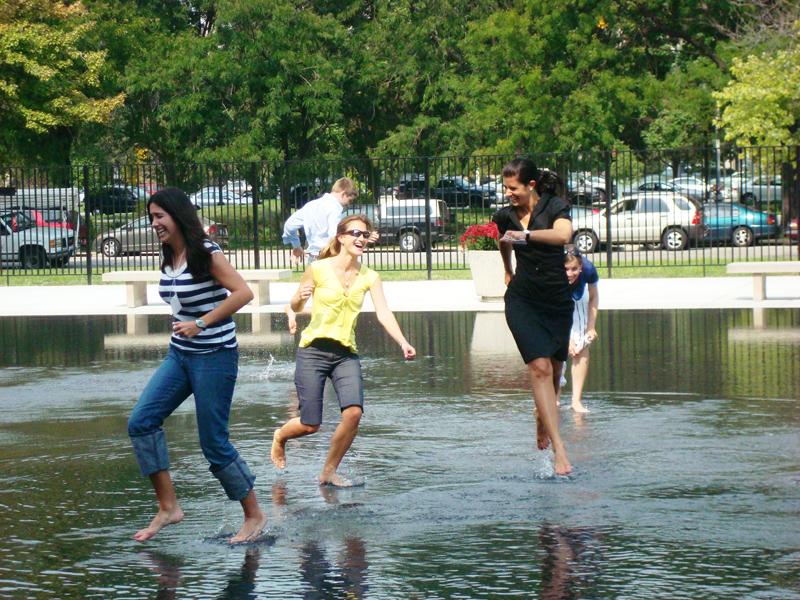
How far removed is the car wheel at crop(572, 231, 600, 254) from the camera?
2819 centimetres

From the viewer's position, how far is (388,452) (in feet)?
30.2

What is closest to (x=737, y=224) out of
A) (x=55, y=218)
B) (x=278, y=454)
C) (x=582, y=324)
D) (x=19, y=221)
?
(x=55, y=218)

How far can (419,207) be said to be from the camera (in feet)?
90.3

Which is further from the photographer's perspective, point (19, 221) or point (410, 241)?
point (19, 221)

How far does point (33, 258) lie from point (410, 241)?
7756 mm

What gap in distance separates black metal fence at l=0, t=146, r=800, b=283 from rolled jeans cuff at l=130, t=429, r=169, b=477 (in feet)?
64.5

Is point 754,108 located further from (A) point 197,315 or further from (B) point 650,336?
(A) point 197,315

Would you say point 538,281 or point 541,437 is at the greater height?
point 538,281

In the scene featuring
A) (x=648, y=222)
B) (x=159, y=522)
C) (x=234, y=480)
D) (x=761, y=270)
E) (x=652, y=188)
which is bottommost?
(x=159, y=522)

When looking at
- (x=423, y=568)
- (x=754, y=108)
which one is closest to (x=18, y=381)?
(x=423, y=568)

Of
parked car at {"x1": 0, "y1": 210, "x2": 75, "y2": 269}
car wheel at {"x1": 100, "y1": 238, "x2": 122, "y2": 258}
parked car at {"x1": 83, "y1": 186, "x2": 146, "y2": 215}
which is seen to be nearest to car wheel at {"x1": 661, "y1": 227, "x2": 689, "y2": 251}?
parked car at {"x1": 83, "y1": 186, "x2": 146, "y2": 215}

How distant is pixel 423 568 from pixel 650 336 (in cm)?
1000

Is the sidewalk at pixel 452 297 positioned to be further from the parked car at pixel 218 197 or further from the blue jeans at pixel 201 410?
the blue jeans at pixel 201 410

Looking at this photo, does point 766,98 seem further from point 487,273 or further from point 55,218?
point 55,218
